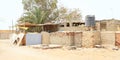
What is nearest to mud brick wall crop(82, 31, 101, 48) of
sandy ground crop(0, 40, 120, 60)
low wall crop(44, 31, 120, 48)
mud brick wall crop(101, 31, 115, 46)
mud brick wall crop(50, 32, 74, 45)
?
low wall crop(44, 31, 120, 48)

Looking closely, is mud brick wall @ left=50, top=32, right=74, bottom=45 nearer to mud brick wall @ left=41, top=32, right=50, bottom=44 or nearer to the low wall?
the low wall

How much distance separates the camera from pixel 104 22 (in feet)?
113

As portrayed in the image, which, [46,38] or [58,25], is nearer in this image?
[46,38]

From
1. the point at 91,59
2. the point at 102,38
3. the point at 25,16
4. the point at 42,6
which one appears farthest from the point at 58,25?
the point at 91,59

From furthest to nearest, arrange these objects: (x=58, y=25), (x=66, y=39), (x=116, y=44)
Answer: (x=58, y=25) → (x=66, y=39) → (x=116, y=44)

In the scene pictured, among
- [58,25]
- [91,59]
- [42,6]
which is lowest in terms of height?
[91,59]

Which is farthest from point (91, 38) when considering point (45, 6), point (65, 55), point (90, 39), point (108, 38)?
point (45, 6)

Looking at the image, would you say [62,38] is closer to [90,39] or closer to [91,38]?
[90,39]

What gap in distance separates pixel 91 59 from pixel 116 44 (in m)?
8.52

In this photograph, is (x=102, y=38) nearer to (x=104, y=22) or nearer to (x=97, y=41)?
(x=97, y=41)

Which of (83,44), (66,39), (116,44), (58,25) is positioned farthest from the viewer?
(58,25)

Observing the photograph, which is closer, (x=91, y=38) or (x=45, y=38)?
(x=91, y=38)

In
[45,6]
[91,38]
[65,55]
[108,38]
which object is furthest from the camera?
[45,6]

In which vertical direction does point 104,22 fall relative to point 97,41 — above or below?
above
